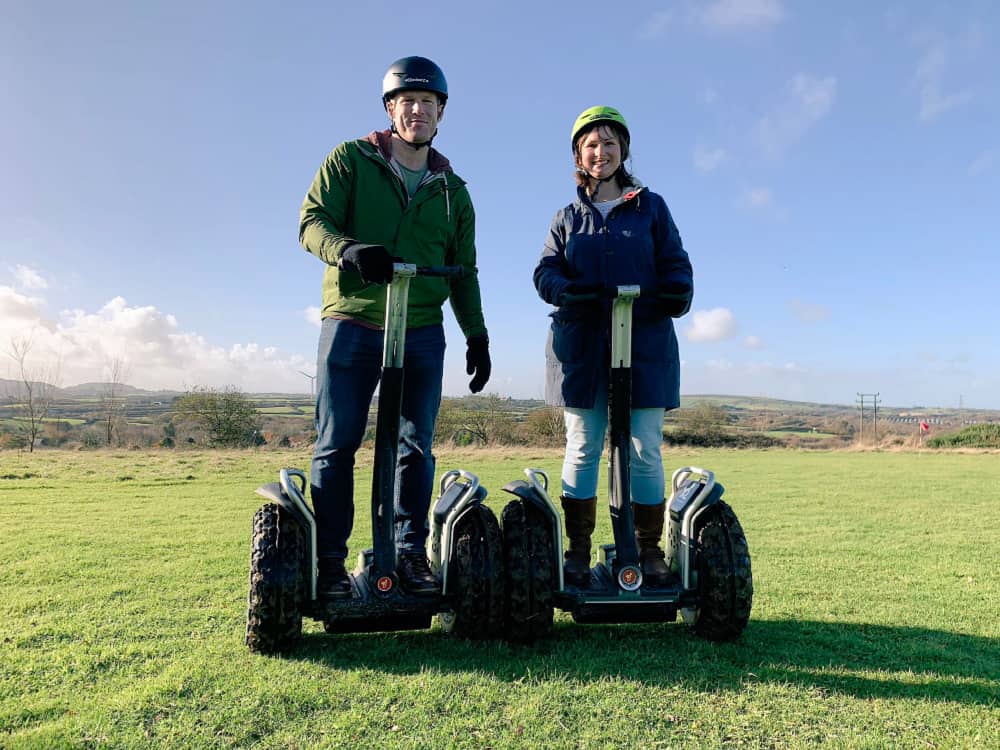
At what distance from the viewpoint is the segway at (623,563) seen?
2.87 m

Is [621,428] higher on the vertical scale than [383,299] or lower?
lower

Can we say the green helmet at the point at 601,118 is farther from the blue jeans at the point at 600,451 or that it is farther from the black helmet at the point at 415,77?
the blue jeans at the point at 600,451

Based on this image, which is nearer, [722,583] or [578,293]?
[722,583]

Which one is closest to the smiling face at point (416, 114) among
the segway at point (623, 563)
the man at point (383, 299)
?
the man at point (383, 299)

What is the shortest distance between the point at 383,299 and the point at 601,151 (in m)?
1.32

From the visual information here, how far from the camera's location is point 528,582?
9.36ft

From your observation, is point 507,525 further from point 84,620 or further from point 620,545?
point 84,620

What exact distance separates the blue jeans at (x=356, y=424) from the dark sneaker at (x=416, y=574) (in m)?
0.06

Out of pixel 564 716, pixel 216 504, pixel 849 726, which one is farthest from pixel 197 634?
pixel 216 504

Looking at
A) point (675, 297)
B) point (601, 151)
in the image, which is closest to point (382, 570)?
point (675, 297)

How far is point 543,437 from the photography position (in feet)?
113

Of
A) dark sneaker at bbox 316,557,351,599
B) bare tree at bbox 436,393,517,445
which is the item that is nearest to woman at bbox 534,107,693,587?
dark sneaker at bbox 316,557,351,599

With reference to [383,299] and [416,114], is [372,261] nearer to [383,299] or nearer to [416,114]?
[383,299]

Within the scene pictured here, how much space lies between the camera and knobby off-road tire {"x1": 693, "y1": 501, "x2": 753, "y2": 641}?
2924mm
